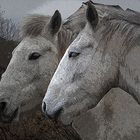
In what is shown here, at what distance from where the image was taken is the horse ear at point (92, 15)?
4.32m

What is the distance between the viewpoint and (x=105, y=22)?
4379 mm

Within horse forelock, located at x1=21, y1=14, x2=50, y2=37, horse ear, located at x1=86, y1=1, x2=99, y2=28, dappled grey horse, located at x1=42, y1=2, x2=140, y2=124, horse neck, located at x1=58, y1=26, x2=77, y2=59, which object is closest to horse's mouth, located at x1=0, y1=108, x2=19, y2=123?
horse neck, located at x1=58, y1=26, x2=77, y2=59

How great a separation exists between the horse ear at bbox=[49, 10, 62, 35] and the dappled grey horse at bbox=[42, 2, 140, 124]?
1.45m

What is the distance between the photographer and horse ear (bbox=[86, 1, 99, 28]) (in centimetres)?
432

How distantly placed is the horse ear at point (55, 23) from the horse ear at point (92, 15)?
145 cm

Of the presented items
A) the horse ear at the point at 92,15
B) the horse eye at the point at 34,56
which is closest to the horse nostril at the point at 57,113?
the horse ear at the point at 92,15

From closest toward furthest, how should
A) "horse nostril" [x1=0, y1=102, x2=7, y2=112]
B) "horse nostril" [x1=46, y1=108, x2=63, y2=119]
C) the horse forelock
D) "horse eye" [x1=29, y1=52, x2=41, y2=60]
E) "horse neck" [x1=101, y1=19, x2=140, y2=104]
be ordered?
"horse neck" [x1=101, y1=19, x2=140, y2=104] → "horse nostril" [x1=46, y1=108, x2=63, y2=119] → "horse nostril" [x1=0, y1=102, x2=7, y2=112] → "horse eye" [x1=29, y1=52, x2=41, y2=60] → the horse forelock

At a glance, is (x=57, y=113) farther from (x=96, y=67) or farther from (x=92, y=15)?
(x=92, y=15)

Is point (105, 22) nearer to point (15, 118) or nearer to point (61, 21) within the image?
point (61, 21)

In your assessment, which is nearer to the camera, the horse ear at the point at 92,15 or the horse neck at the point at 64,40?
the horse ear at the point at 92,15

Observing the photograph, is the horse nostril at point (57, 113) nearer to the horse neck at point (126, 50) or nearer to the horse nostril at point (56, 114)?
the horse nostril at point (56, 114)

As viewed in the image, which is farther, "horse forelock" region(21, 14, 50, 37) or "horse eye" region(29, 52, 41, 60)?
"horse forelock" region(21, 14, 50, 37)

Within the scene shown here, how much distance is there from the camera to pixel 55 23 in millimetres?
5852

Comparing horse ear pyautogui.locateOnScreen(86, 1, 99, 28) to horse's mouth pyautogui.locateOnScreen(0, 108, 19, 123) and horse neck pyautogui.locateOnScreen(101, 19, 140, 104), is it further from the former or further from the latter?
horse's mouth pyautogui.locateOnScreen(0, 108, 19, 123)
